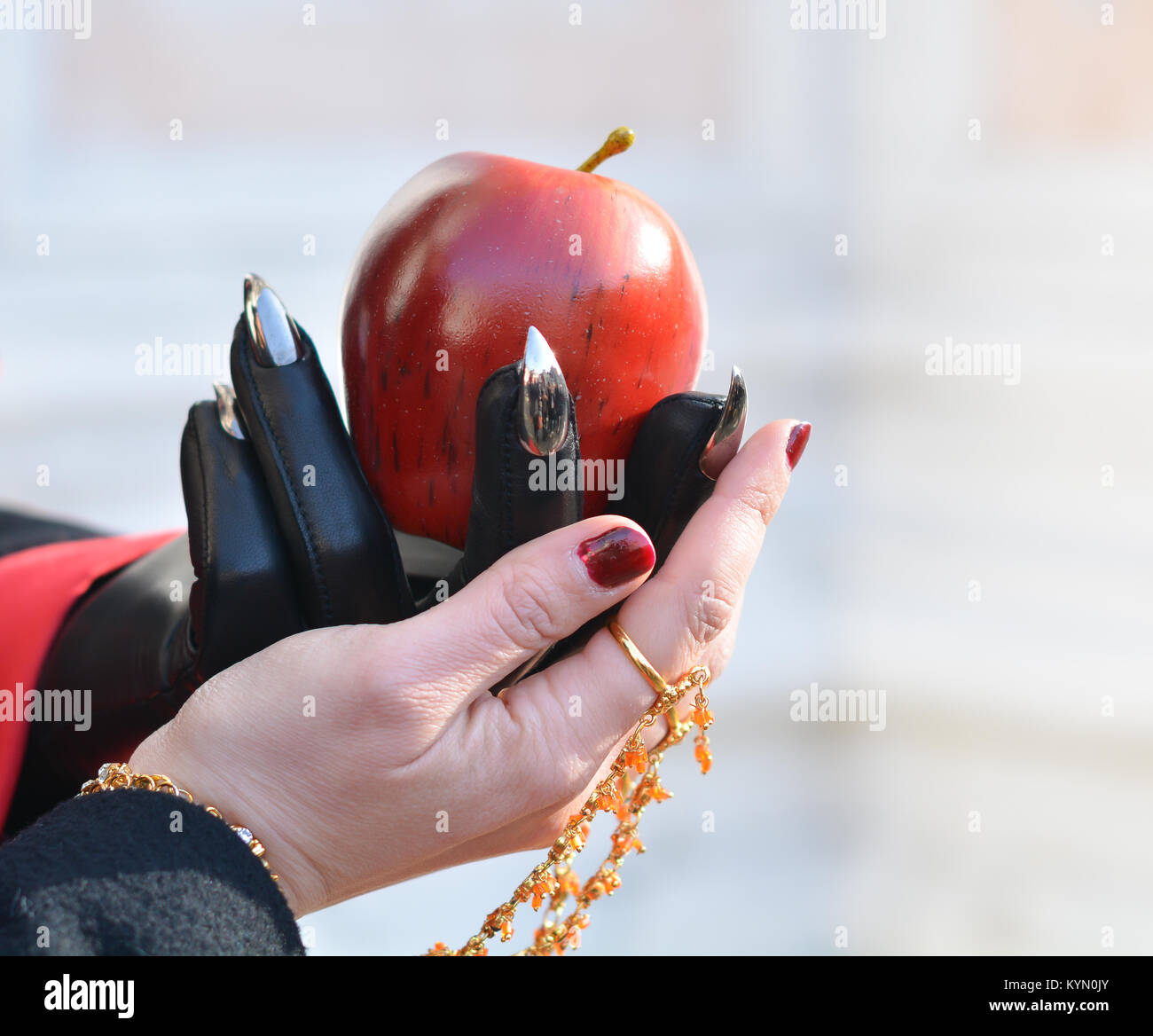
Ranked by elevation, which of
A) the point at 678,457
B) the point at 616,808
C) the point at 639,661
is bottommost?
the point at 616,808

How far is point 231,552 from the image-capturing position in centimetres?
55

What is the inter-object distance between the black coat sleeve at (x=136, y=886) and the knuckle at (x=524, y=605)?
16cm

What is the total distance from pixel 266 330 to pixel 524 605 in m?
0.22

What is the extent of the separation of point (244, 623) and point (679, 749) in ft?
4.19

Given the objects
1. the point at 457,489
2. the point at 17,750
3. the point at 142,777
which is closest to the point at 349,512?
the point at 457,489

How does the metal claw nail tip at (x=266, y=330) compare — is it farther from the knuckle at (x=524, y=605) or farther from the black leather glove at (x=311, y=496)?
the knuckle at (x=524, y=605)

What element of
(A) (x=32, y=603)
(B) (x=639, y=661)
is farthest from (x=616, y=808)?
(A) (x=32, y=603)

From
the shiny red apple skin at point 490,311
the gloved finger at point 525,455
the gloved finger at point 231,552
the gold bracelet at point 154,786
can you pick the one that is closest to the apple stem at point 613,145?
the shiny red apple skin at point 490,311

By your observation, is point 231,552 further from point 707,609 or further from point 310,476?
point 707,609

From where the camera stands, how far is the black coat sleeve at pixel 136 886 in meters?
0.42

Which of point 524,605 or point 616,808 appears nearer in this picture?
point 524,605

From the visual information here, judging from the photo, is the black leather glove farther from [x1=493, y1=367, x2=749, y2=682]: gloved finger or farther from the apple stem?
the apple stem

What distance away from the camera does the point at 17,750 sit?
0.70 meters

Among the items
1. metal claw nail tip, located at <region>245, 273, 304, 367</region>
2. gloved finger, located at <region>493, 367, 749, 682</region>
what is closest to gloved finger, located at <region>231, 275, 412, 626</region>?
metal claw nail tip, located at <region>245, 273, 304, 367</region>
